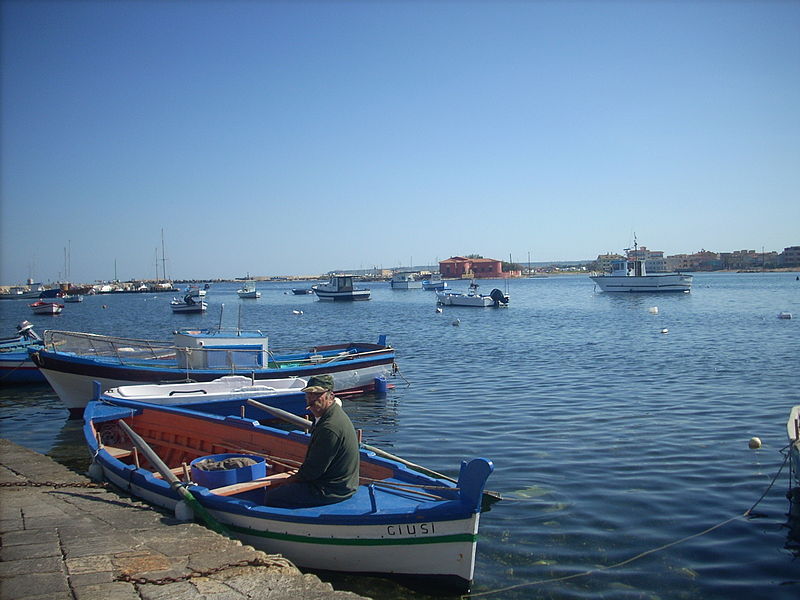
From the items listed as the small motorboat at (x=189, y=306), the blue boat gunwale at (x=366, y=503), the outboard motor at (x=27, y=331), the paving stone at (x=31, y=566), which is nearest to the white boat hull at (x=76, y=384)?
the blue boat gunwale at (x=366, y=503)

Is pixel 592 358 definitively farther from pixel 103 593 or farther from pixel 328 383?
pixel 103 593

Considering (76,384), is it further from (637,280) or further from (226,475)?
(637,280)

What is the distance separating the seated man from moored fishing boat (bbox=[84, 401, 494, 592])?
0.56 ft

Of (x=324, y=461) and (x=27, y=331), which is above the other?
(x=27, y=331)

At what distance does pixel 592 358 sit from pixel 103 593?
24.8 meters

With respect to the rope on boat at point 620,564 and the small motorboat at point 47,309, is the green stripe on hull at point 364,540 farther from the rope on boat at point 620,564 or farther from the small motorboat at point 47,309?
the small motorboat at point 47,309

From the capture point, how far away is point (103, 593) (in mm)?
5914

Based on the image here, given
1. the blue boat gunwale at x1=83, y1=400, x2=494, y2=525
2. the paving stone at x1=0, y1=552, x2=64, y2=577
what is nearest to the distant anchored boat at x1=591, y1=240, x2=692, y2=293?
the blue boat gunwale at x1=83, y1=400, x2=494, y2=525

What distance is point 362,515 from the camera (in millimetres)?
7273

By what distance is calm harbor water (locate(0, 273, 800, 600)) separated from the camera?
326 inches

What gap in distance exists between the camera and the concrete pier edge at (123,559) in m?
6.03

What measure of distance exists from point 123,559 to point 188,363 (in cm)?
1318

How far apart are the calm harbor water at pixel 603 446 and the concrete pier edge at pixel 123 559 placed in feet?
5.08

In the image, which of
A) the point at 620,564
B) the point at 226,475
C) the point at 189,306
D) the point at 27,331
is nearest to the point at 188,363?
the point at 226,475
